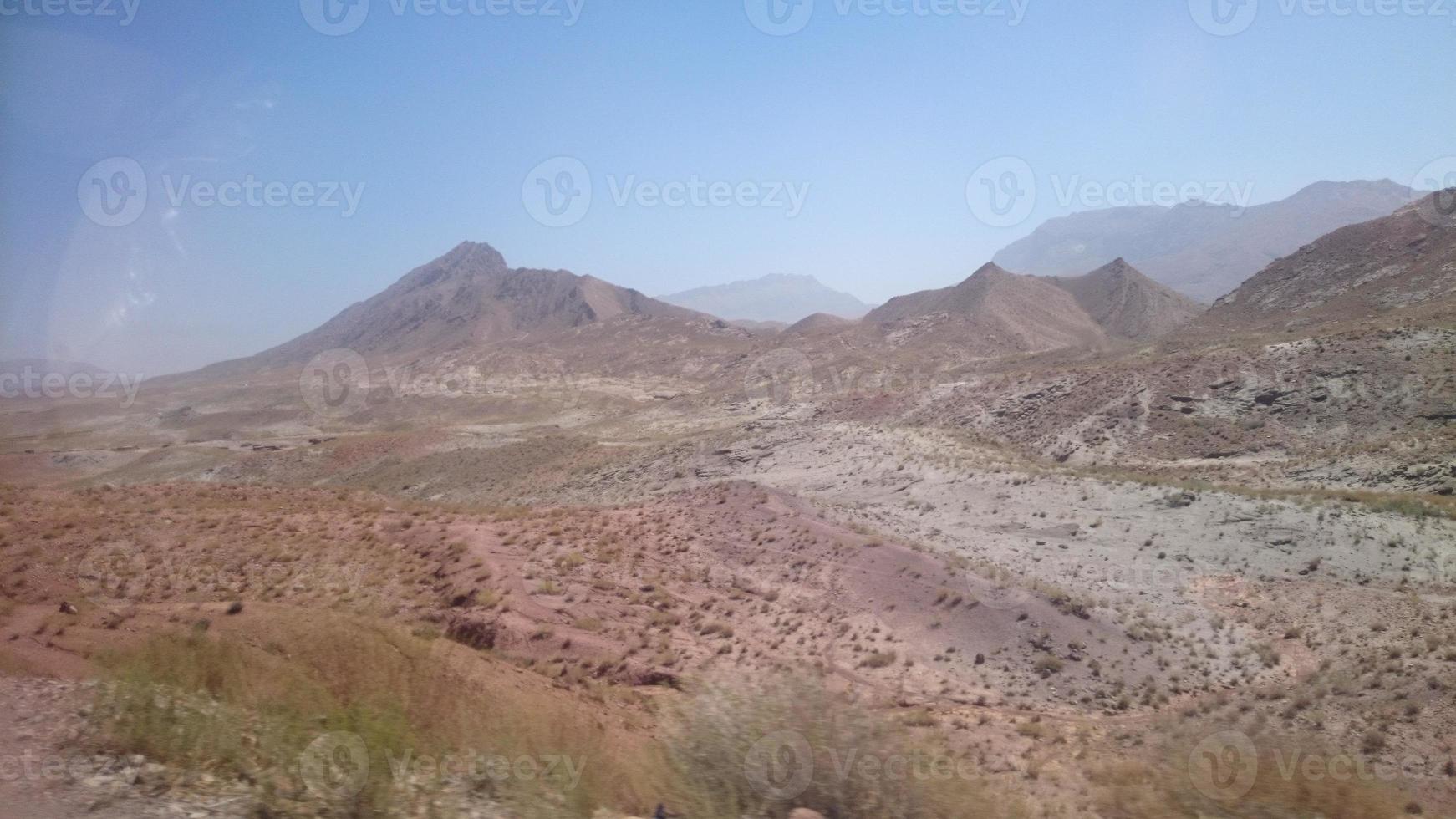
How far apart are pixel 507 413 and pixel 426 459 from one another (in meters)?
27.7

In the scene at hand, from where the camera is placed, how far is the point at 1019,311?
304 ft

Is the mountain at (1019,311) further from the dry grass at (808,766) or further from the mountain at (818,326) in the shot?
the dry grass at (808,766)

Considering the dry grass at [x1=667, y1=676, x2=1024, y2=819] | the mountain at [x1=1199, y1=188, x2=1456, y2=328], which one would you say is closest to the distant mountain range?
the mountain at [x1=1199, y1=188, x2=1456, y2=328]

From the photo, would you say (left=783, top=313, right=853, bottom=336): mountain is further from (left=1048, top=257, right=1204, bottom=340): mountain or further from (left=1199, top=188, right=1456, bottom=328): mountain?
(left=1199, top=188, right=1456, bottom=328): mountain

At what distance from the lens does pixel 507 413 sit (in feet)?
243

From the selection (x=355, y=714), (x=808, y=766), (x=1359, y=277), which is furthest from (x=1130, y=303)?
(x=355, y=714)

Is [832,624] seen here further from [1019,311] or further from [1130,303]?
[1130,303]

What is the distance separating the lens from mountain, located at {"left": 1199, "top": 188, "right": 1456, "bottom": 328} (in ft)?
144

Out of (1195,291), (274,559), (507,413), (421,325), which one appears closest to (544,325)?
(421,325)

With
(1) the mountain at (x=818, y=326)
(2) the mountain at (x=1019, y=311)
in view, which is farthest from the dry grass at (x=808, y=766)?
(1) the mountain at (x=818, y=326)

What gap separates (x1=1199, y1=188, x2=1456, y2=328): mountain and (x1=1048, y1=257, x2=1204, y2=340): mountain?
76.0ft

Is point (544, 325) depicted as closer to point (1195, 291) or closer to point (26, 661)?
point (26, 661)

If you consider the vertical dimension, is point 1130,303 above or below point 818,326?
above

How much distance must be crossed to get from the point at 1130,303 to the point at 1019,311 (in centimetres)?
1521
